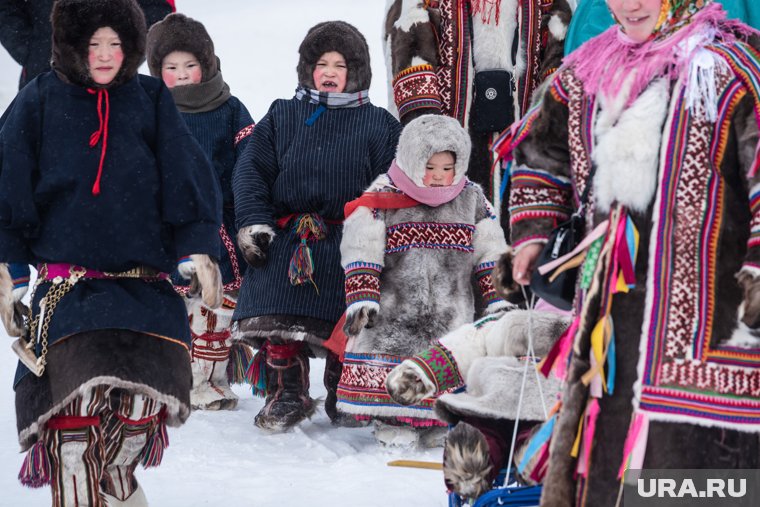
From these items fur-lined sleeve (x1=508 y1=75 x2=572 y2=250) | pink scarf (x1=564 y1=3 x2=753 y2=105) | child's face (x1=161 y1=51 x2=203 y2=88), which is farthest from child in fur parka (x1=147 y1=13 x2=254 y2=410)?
pink scarf (x1=564 y1=3 x2=753 y2=105)

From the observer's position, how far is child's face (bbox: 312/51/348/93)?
17.3 feet

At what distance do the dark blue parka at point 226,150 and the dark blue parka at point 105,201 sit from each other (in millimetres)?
2252

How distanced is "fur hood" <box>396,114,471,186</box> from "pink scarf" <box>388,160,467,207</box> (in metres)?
0.02

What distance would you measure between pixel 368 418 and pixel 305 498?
0.79 meters

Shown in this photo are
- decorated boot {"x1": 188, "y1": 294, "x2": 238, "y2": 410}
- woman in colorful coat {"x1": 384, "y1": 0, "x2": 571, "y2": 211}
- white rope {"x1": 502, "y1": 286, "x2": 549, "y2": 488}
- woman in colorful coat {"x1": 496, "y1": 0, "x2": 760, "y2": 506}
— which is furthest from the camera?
decorated boot {"x1": 188, "y1": 294, "x2": 238, "y2": 410}

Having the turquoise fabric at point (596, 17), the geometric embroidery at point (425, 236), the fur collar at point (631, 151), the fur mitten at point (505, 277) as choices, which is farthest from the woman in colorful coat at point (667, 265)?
the geometric embroidery at point (425, 236)

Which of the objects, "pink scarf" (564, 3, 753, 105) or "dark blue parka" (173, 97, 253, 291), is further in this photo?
"dark blue parka" (173, 97, 253, 291)

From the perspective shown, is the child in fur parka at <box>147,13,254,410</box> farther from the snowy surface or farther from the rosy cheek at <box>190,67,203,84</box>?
the snowy surface

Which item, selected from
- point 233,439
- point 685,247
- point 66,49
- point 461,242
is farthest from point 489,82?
point 685,247

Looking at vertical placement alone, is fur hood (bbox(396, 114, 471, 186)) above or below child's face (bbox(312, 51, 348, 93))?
below

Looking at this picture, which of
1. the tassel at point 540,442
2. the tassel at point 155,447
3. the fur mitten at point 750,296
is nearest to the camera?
the fur mitten at point 750,296

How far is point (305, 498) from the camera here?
154 inches

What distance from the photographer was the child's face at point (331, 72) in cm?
527

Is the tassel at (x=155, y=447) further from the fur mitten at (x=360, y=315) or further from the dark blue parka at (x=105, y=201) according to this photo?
the fur mitten at (x=360, y=315)
